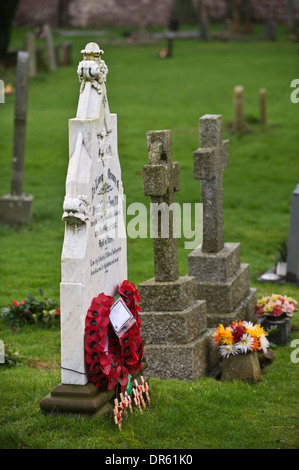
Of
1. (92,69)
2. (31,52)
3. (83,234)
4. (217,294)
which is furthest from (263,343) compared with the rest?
(31,52)

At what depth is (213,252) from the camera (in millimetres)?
9266

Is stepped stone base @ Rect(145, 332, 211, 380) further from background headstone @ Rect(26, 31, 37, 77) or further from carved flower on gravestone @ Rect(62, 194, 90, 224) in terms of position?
background headstone @ Rect(26, 31, 37, 77)

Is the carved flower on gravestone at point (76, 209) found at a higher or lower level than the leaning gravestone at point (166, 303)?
higher

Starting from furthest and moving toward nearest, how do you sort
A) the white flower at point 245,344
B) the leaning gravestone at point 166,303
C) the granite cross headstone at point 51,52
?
1. the granite cross headstone at point 51,52
2. the white flower at point 245,344
3. the leaning gravestone at point 166,303

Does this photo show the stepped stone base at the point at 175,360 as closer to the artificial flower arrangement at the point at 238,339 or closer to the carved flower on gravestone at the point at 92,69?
the artificial flower arrangement at the point at 238,339

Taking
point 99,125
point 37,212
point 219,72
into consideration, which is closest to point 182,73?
point 219,72

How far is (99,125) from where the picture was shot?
22.0ft

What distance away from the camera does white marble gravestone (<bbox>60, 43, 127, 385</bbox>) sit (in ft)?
20.9

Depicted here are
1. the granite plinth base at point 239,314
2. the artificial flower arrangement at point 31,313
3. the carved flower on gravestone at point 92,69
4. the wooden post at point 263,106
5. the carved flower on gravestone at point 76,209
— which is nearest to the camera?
the carved flower on gravestone at point 76,209

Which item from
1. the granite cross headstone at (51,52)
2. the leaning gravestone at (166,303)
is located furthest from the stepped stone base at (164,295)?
the granite cross headstone at (51,52)

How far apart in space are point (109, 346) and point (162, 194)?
1.74m

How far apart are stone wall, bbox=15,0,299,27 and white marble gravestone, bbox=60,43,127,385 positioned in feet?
136

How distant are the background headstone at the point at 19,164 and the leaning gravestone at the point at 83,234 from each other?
751cm

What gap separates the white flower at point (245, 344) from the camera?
823cm
